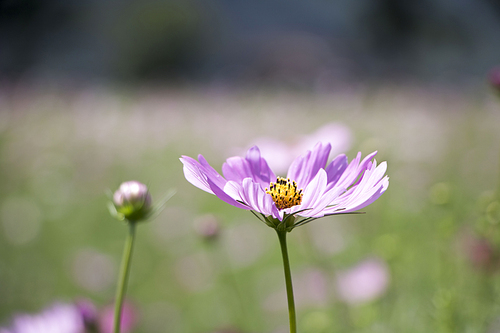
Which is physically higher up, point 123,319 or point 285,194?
point 285,194

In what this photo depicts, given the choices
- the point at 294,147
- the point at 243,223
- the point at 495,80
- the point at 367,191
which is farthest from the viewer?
the point at 243,223

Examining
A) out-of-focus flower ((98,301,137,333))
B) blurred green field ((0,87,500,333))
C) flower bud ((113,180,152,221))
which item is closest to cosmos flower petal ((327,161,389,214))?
flower bud ((113,180,152,221))

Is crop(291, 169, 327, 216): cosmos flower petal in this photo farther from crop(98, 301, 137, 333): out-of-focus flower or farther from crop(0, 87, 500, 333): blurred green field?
crop(98, 301, 137, 333): out-of-focus flower

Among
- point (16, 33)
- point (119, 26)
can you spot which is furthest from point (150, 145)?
point (119, 26)


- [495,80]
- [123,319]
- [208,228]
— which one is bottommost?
[123,319]

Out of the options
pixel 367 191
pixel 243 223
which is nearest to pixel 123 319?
pixel 367 191

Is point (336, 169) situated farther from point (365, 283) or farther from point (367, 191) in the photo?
point (365, 283)

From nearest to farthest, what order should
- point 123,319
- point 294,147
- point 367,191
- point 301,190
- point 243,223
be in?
point 367,191
point 301,190
point 123,319
point 294,147
point 243,223
